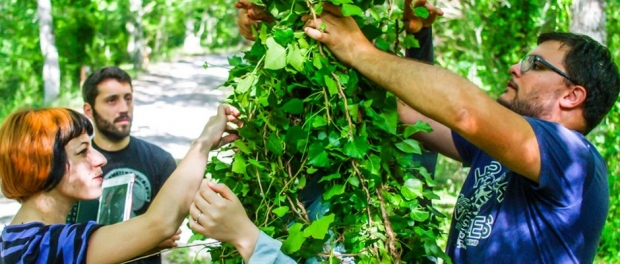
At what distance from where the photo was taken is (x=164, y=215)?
86.7 inches

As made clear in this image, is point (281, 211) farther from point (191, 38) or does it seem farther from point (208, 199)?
point (191, 38)

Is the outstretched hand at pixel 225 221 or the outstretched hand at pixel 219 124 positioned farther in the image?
the outstretched hand at pixel 219 124

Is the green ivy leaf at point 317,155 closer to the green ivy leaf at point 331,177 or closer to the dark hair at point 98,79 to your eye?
the green ivy leaf at point 331,177

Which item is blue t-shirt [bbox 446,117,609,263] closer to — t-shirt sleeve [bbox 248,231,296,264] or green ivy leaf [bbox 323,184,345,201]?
green ivy leaf [bbox 323,184,345,201]

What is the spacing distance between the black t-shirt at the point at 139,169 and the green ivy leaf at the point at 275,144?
6.48 feet

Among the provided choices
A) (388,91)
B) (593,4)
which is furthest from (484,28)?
(388,91)

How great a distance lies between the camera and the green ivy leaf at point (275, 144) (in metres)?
2.01

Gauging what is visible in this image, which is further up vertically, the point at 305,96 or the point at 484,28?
the point at 305,96

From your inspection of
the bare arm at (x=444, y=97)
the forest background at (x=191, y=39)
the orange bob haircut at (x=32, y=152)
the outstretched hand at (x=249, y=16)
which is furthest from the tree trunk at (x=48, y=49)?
the bare arm at (x=444, y=97)

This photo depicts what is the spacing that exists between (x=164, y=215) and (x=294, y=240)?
54 cm

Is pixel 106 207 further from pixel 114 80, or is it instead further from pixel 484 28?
pixel 484 28

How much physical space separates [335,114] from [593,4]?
4.15 meters

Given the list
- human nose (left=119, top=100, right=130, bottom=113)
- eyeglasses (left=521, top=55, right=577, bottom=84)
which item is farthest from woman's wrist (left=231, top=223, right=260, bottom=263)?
human nose (left=119, top=100, right=130, bottom=113)

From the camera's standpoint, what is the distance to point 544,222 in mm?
2094
